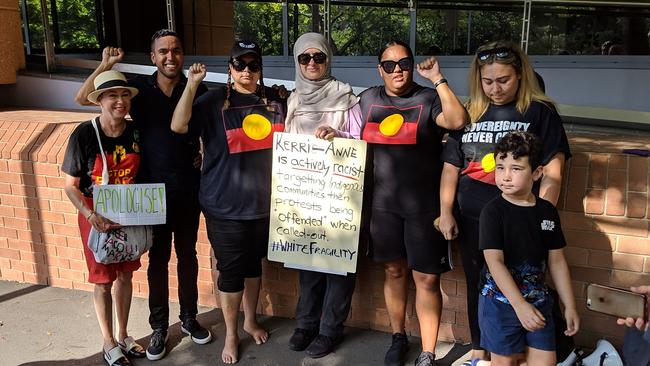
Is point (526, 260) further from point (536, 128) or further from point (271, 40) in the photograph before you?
point (271, 40)

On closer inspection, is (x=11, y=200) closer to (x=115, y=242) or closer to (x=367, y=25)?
(x=115, y=242)

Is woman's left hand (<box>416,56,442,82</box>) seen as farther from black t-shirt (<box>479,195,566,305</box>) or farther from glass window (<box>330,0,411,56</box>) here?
glass window (<box>330,0,411,56</box>)

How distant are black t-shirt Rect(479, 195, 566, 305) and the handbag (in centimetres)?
196

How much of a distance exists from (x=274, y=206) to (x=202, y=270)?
116 centimetres

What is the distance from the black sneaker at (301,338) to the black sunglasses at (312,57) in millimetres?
1701

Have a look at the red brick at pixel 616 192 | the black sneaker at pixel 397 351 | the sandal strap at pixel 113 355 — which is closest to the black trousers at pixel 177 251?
the sandal strap at pixel 113 355

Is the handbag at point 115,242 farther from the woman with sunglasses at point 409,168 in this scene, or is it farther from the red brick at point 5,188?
the red brick at point 5,188

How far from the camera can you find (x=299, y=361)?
11.6 ft

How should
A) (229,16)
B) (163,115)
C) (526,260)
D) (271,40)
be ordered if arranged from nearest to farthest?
(526,260) < (163,115) < (271,40) < (229,16)

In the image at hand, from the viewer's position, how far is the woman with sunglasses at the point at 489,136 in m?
2.75

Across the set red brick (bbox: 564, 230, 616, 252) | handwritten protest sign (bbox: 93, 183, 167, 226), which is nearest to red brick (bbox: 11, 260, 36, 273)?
handwritten protest sign (bbox: 93, 183, 167, 226)

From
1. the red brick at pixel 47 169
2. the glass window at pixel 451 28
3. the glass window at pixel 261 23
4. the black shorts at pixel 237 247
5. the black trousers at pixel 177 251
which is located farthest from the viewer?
the glass window at pixel 261 23

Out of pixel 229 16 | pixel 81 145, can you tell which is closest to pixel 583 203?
pixel 81 145

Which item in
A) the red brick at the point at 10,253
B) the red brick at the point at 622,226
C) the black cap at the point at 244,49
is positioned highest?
the black cap at the point at 244,49
